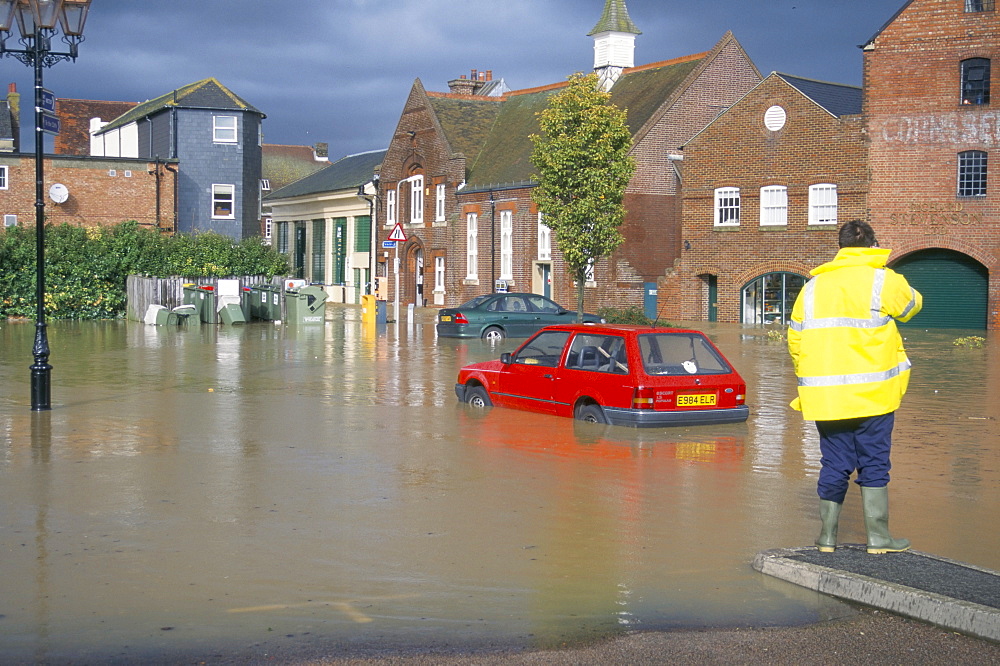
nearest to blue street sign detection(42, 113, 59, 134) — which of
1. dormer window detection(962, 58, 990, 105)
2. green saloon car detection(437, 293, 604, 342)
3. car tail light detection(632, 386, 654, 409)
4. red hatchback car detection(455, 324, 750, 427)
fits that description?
red hatchback car detection(455, 324, 750, 427)

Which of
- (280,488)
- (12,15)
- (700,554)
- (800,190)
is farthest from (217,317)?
(700,554)

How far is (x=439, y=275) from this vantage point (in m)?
52.3

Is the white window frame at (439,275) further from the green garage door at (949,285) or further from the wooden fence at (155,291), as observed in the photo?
the green garage door at (949,285)

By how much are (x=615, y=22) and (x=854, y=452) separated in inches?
1704

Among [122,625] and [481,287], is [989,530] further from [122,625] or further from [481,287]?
[481,287]

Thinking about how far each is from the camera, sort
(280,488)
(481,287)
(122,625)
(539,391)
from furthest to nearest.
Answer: (481,287) < (539,391) < (280,488) < (122,625)

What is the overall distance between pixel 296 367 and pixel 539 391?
26.0ft

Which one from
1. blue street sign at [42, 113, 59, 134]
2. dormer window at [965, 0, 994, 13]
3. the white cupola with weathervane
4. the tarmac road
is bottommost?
the tarmac road

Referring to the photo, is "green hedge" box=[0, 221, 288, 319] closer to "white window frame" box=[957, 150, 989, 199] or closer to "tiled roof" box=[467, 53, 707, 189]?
"tiled roof" box=[467, 53, 707, 189]

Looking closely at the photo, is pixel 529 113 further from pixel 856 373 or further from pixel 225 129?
pixel 856 373

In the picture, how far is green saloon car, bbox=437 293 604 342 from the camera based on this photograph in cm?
2877

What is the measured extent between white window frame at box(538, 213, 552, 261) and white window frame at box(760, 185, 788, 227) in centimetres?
958

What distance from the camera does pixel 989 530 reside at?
8016mm

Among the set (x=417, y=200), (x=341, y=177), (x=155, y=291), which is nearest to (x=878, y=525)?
(x=155, y=291)
